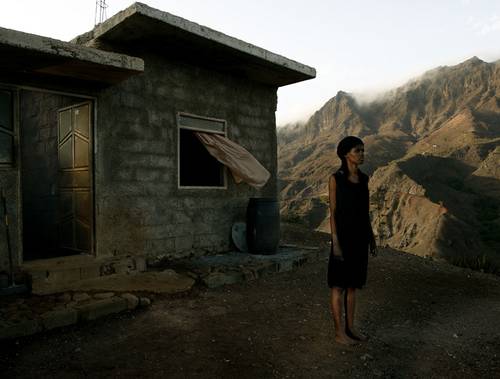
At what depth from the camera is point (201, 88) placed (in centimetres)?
662

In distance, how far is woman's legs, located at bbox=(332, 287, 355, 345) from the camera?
134 inches

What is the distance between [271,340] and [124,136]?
3.45m

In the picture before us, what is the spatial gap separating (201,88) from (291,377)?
4.86 m

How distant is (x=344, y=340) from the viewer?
11.3 feet

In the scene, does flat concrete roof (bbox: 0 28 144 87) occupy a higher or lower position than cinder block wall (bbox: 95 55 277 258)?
higher

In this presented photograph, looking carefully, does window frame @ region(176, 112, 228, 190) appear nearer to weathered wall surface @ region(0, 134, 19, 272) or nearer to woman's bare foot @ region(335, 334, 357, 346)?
weathered wall surface @ region(0, 134, 19, 272)

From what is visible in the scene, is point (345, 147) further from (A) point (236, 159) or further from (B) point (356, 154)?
(A) point (236, 159)

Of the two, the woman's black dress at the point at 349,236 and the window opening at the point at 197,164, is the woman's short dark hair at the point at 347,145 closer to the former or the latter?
the woman's black dress at the point at 349,236

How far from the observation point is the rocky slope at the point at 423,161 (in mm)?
22922

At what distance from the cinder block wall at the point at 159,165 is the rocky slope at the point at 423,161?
18.9 ft

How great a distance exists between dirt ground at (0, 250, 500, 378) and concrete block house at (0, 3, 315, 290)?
1398mm

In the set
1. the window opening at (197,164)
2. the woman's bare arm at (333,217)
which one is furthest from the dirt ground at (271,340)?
the window opening at (197,164)

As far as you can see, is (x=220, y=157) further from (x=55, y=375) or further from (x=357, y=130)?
(x=357, y=130)

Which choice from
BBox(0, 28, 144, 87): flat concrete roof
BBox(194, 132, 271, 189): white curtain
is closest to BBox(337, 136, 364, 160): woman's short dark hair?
BBox(0, 28, 144, 87): flat concrete roof
